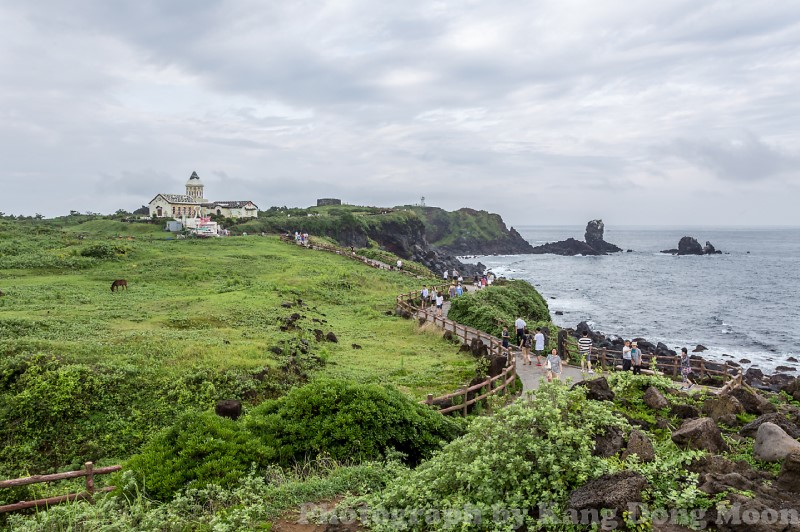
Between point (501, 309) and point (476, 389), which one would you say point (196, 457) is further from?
point (501, 309)

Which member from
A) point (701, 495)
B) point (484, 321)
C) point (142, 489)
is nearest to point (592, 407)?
point (701, 495)

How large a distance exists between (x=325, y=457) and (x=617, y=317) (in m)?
52.0

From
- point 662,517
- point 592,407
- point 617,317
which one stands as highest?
point 592,407

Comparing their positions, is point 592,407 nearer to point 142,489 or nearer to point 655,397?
point 655,397

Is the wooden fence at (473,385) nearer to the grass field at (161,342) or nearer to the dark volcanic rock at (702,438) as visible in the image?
the grass field at (161,342)

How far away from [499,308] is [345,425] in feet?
79.2

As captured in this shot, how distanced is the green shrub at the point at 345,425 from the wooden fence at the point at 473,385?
2.53 meters

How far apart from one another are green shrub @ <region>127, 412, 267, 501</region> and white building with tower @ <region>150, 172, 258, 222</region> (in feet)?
228

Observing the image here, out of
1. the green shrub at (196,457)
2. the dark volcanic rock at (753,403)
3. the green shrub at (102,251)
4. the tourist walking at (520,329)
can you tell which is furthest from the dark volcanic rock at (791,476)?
the green shrub at (102,251)

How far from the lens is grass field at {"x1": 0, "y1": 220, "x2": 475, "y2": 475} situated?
588 inches

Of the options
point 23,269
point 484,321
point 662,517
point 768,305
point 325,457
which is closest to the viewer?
point 662,517

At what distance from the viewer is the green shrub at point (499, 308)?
30031 millimetres

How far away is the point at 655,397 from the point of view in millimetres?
13867

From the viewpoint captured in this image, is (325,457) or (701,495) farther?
(325,457)
